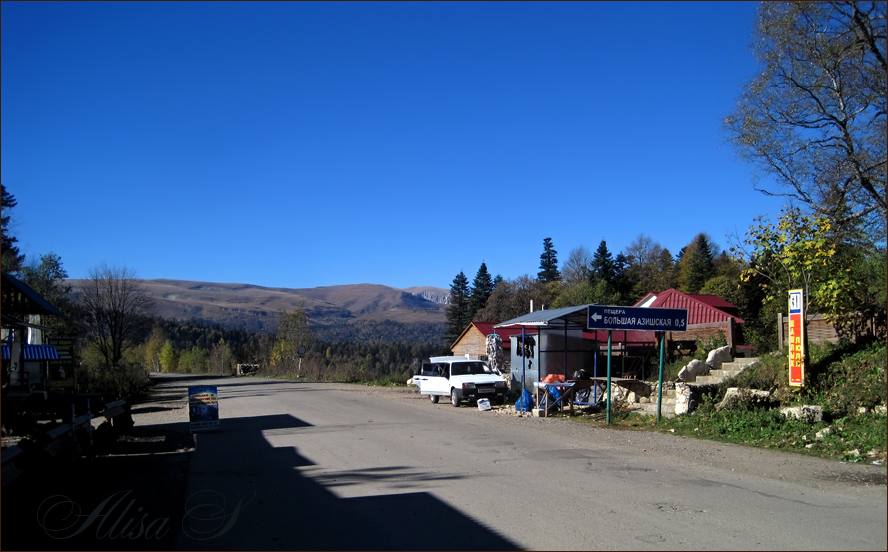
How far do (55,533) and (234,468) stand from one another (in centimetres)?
406

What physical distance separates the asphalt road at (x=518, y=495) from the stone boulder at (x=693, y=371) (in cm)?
604

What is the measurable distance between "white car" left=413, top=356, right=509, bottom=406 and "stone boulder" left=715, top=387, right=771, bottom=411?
955 cm

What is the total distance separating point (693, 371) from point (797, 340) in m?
5.41

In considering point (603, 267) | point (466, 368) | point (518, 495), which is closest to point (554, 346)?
point (466, 368)

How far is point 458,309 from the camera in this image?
8738cm

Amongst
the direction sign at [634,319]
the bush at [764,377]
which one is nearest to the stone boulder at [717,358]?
the bush at [764,377]

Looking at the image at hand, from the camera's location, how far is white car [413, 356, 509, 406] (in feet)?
76.4

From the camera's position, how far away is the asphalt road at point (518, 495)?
6.35 m

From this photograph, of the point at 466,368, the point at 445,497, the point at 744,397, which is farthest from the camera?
the point at 466,368

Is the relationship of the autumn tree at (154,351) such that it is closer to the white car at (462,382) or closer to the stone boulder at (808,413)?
the white car at (462,382)

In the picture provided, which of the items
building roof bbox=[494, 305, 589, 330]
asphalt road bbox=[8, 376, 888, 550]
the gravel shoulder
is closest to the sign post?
the gravel shoulder

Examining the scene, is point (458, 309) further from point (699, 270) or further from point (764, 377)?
point (764, 377)

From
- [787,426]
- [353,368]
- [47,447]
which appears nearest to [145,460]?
[47,447]

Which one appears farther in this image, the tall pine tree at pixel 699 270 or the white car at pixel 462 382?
the tall pine tree at pixel 699 270
